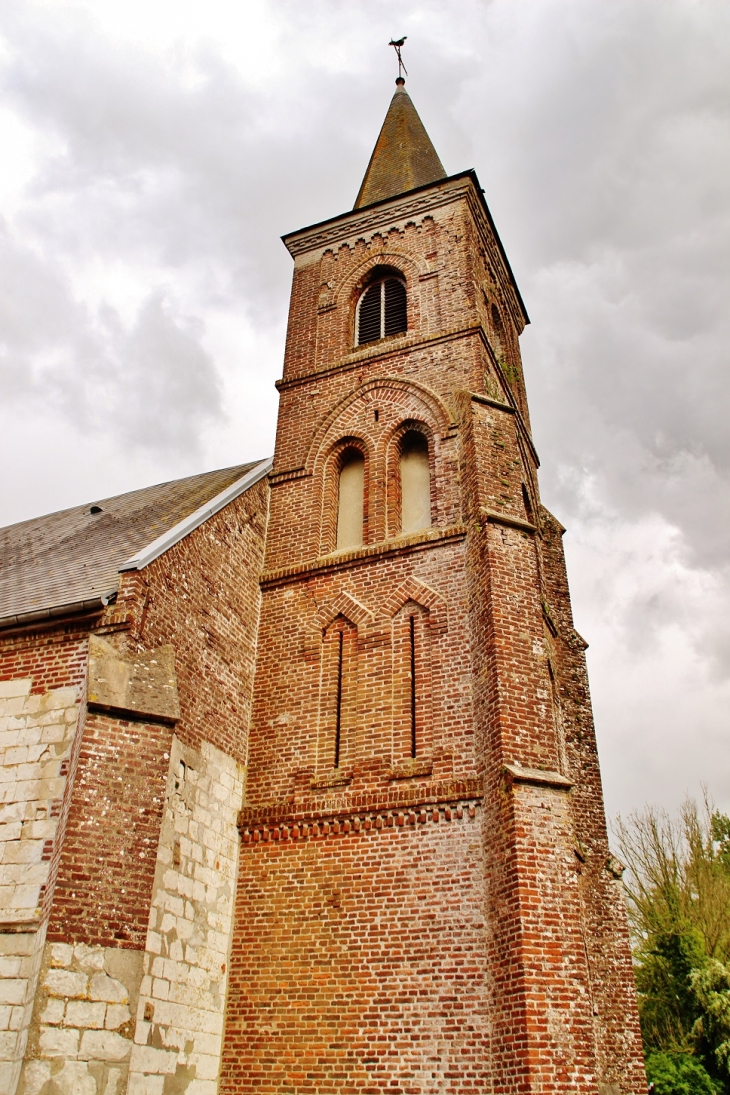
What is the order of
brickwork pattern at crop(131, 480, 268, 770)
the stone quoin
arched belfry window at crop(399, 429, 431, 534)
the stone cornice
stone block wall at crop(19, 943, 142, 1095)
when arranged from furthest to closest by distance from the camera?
arched belfry window at crop(399, 429, 431, 534) < brickwork pattern at crop(131, 480, 268, 770) < the stone cornice < the stone quoin < stone block wall at crop(19, 943, 142, 1095)

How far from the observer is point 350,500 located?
13602mm

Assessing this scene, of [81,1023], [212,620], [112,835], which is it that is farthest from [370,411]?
[81,1023]

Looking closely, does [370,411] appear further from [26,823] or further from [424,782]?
[26,823]

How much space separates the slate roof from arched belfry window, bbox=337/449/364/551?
1978 mm

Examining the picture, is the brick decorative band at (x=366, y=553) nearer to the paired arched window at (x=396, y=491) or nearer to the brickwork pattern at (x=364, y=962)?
the paired arched window at (x=396, y=491)

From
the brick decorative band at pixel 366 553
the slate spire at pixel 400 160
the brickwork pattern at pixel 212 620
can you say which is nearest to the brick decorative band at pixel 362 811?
the brickwork pattern at pixel 212 620

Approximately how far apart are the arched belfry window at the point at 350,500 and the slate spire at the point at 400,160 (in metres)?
6.46

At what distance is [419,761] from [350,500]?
16.1 ft

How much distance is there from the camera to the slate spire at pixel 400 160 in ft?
60.6

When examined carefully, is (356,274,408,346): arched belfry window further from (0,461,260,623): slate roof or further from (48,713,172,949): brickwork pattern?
(48,713,172,949): brickwork pattern

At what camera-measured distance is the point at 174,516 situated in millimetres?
12797

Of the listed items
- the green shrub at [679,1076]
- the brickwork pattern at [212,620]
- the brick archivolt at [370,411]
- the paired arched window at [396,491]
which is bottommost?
the green shrub at [679,1076]

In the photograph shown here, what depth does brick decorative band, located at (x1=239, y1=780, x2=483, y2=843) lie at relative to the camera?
952 centimetres

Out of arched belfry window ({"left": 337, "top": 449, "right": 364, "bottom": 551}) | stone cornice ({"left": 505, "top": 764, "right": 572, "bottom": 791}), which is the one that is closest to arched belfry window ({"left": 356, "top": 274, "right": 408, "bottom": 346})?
arched belfry window ({"left": 337, "top": 449, "right": 364, "bottom": 551})
